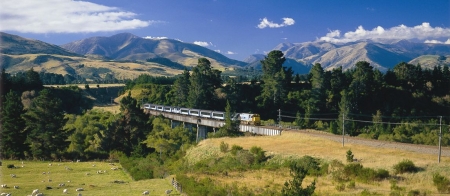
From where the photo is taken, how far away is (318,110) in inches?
4090

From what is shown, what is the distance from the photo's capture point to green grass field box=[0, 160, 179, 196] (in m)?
35.8

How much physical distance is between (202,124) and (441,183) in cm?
6046

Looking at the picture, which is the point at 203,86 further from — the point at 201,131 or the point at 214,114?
the point at 214,114

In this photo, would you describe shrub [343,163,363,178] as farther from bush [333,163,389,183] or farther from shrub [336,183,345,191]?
shrub [336,183,345,191]

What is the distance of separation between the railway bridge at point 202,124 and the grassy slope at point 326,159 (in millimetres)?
9502

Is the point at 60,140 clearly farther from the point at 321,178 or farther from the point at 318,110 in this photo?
the point at 318,110

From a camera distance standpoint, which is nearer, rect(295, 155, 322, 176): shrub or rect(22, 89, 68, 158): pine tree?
rect(295, 155, 322, 176): shrub

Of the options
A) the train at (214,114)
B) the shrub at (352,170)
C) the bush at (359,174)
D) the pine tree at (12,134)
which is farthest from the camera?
the train at (214,114)

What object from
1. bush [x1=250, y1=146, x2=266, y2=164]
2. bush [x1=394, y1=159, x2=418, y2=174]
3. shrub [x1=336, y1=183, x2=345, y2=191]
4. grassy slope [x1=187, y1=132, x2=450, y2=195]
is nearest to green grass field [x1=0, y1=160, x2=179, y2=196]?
grassy slope [x1=187, y1=132, x2=450, y2=195]

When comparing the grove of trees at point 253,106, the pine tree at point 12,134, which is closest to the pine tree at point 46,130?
the grove of trees at point 253,106

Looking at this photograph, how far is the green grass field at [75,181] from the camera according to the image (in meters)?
35.8

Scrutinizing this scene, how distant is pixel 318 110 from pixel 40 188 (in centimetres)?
8001

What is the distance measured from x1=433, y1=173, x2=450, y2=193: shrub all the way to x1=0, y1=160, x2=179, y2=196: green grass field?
72.9ft

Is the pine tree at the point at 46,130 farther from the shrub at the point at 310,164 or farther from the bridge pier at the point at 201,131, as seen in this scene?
the shrub at the point at 310,164
